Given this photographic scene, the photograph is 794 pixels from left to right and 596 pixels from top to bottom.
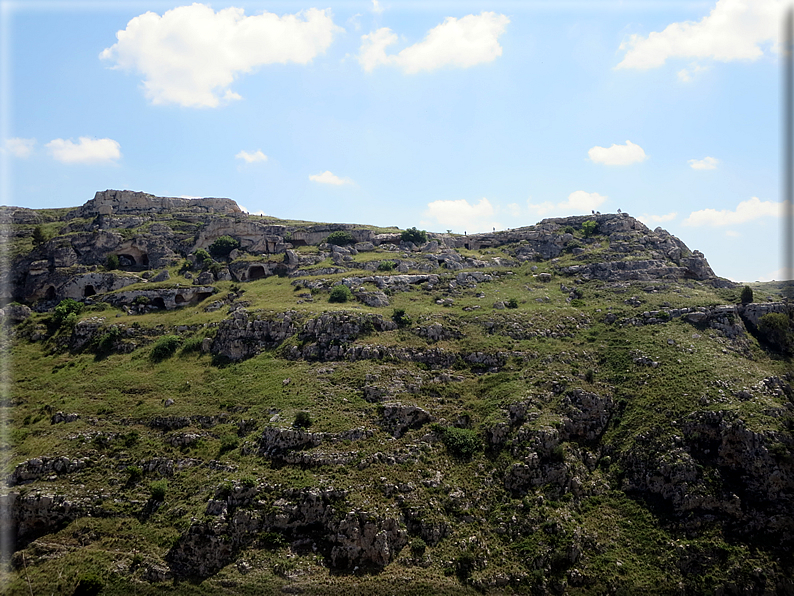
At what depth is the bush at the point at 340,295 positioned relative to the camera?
63.0 meters

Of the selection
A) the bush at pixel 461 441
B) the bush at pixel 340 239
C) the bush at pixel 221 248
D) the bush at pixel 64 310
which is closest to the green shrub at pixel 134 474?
the bush at pixel 461 441

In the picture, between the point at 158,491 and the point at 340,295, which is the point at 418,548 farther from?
the point at 340,295

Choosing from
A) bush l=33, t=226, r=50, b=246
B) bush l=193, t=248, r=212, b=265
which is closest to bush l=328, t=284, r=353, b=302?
bush l=193, t=248, r=212, b=265

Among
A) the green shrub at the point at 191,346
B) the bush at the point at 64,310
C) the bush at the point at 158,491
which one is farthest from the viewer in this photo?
the bush at the point at 64,310

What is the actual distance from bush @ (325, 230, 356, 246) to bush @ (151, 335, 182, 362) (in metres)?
38.0

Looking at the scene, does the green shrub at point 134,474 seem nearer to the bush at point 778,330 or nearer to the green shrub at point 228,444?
the green shrub at point 228,444

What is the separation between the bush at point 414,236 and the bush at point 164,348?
158ft

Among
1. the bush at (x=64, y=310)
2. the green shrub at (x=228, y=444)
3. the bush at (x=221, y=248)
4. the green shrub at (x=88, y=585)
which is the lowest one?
the green shrub at (x=88, y=585)

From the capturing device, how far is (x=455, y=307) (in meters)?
62.3

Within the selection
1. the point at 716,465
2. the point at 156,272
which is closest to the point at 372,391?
the point at 716,465

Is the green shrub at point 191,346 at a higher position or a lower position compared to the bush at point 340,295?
lower

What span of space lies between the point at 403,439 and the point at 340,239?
2112 inches

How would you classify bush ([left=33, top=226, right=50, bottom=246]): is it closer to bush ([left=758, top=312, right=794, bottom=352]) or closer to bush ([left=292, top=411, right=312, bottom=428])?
bush ([left=292, top=411, right=312, bottom=428])

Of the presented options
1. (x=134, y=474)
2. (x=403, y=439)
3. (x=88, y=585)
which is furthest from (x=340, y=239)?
(x=88, y=585)
